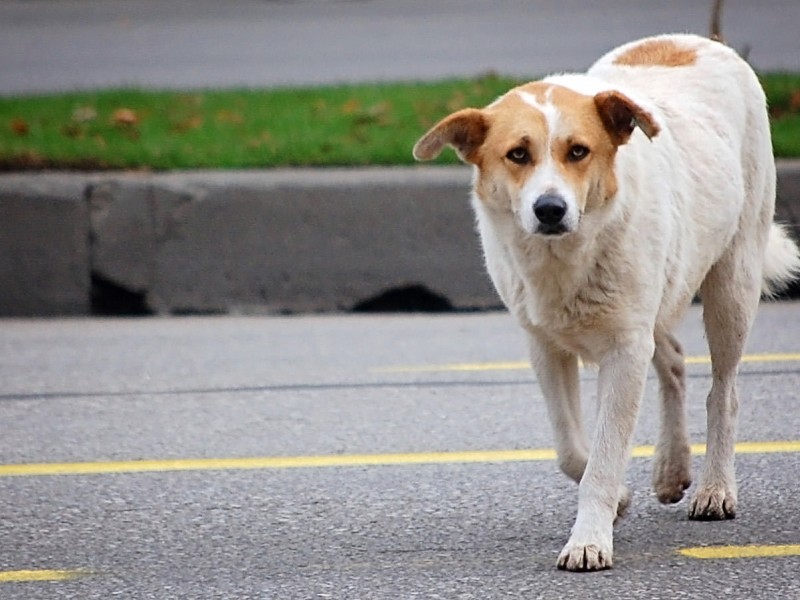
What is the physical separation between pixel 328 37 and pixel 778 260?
10.8m

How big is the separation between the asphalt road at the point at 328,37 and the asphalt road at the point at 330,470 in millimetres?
5180

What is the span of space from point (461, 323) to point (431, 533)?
353 centimetres

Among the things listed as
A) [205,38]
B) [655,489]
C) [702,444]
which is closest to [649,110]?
[655,489]

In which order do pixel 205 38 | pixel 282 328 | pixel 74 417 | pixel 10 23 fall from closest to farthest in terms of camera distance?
pixel 74 417
pixel 282 328
pixel 205 38
pixel 10 23

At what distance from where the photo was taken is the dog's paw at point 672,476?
5.42 m

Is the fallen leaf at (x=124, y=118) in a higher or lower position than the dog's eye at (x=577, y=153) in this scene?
lower

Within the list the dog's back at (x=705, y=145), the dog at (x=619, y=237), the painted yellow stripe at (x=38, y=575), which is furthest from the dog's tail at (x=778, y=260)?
the painted yellow stripe at (x=38, y=575)

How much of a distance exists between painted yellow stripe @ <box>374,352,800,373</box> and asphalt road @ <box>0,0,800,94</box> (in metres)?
5.41

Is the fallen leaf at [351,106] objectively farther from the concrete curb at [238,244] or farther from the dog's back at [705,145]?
the dog's back at [705,145]

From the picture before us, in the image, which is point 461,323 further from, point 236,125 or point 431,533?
point 431,533

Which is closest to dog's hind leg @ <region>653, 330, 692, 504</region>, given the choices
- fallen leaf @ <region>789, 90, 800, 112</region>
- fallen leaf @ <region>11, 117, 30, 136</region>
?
fallen leaf @ <region>789, 90, 800, 112</region>

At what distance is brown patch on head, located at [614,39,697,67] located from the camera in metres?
5.66

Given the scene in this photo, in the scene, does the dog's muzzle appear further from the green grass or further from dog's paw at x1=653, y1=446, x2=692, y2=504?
the green grass

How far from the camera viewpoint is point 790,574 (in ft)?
14.8
